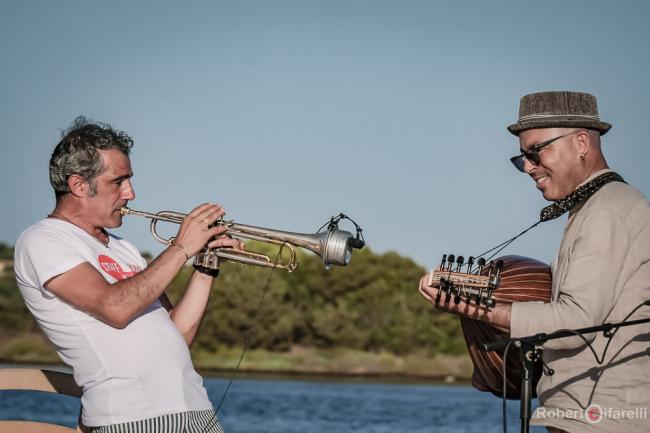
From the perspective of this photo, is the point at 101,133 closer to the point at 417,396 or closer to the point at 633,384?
the point at 633,384

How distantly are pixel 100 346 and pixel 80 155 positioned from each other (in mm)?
925

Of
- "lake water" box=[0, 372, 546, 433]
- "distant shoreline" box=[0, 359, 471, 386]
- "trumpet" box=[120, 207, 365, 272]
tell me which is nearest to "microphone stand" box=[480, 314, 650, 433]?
"trumpet" box=[120, 207, 365, 272]

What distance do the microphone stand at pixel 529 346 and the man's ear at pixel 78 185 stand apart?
2029 mm

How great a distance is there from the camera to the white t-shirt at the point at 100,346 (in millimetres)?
4227

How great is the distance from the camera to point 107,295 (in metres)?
4.16

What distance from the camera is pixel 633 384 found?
153 inches

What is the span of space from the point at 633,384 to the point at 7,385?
9.53ft

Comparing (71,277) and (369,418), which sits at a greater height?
(71,277)

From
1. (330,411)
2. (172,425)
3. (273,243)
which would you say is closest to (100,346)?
(172,425)

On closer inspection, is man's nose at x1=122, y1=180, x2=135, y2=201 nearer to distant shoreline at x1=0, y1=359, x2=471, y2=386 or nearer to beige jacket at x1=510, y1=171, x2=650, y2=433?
beige jacket at x1=510, y1=171, x2=650, y2=433

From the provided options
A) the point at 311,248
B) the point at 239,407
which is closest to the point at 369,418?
the point at 239,407

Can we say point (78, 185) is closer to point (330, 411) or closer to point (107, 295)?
point (107, 295)

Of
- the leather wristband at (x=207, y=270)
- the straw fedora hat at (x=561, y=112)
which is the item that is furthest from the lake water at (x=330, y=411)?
the straw fedora hat at (x=561, y=112)

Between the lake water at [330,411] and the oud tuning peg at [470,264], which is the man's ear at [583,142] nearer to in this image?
the oud tuning peg at [470,264]
